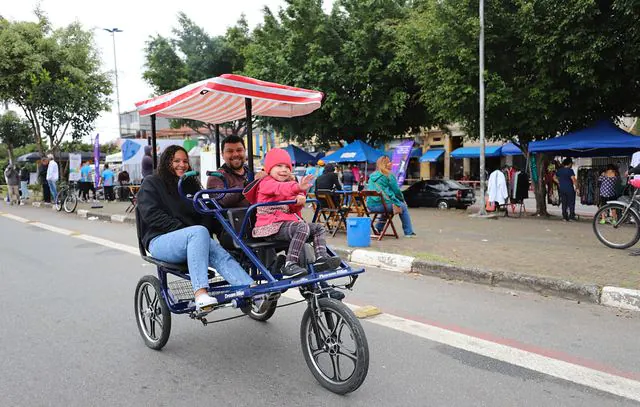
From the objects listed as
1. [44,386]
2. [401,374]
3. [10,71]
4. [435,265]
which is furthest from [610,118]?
[10,71]

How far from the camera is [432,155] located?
3622cm

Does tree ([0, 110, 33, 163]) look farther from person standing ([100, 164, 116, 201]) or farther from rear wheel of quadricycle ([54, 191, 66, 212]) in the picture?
rear wheel of quadricycle ([54, 191, 66, 212])

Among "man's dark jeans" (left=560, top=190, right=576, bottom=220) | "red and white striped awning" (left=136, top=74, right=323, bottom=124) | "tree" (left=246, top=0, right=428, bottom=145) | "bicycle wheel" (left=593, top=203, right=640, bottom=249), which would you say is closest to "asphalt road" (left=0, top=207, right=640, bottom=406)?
"red and white striped awning" (left=136, top=74, right=323, bottom=124)

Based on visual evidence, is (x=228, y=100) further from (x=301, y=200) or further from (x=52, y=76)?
(x=52, y=76)

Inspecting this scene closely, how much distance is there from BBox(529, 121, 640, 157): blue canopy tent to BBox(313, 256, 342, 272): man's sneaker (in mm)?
11514

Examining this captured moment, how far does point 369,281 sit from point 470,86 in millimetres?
8831

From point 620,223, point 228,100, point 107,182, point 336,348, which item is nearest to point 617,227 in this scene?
point 620,223

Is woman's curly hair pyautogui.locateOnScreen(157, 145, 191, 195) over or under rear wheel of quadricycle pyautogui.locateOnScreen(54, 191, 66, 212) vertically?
over

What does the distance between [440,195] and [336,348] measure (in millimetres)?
16650

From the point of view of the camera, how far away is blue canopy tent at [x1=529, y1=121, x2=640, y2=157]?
12531mm

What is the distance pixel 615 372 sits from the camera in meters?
3.70

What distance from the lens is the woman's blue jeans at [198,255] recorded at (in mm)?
3660

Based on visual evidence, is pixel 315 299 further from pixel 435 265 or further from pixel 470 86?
pixel 470 86

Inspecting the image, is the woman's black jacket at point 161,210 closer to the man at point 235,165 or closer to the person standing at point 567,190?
the man at point 235,165
